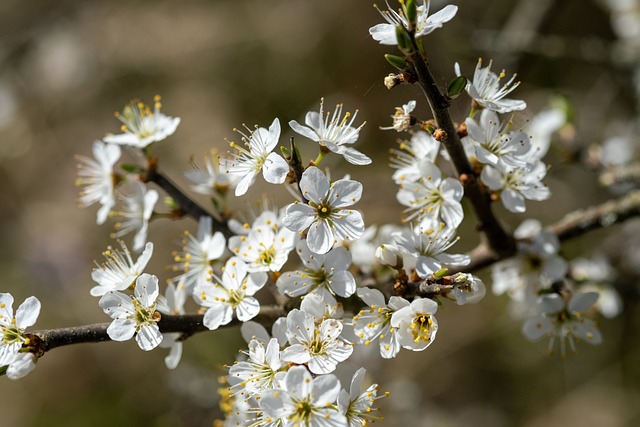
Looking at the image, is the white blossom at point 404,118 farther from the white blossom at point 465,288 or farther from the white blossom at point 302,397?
the white blossom at point 302,397

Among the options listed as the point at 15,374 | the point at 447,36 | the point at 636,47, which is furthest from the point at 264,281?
the point at 636,47

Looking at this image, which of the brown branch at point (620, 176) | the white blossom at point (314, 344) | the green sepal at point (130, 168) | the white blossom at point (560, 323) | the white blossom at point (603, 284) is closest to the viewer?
the white blossom at point (314, 344)

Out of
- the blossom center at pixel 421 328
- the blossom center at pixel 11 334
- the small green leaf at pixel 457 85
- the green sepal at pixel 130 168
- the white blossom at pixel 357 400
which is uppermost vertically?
the small green leaf at pixel 457 85

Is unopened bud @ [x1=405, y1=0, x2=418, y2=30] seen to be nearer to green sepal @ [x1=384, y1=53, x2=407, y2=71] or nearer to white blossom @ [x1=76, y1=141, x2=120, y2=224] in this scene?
green sepal @ [x1=384, y1=53, x2=407, y2=71]

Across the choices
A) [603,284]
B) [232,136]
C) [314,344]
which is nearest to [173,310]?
[314,344]

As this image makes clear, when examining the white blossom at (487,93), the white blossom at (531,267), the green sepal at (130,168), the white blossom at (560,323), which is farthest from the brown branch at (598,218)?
the green sepal at (130,168)

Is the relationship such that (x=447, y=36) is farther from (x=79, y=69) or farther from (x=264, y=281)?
(x=79, y=69)

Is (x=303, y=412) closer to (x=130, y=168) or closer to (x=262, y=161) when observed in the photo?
(x=262, y=161)
